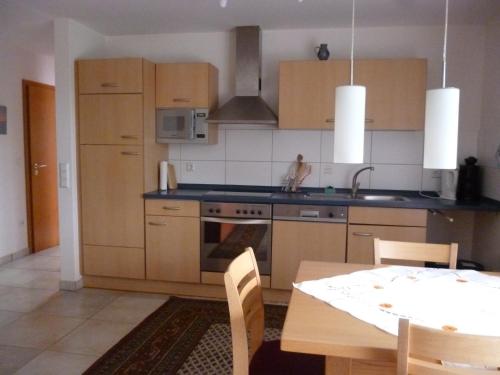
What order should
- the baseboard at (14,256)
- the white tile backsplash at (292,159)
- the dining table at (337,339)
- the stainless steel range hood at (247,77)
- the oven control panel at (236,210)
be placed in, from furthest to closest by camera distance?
the baseboard at (14,256) < the white tile backsplash at (292,159) < the stainless steel range hood at (247,77) < the oven control panel at (236,210) < the dining table at (337,339)

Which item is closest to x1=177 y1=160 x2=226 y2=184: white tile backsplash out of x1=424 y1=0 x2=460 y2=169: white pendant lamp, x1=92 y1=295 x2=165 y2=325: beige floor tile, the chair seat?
x1=92 y1=295 x2=165 y2=325: beige floor tile

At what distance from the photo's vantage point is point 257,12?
3.25 metres

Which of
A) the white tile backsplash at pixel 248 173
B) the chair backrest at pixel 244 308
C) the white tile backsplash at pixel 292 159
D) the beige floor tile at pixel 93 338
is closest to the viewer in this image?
the chair backrest at pixel 244 308

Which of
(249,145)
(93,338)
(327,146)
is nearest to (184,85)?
(249,145)

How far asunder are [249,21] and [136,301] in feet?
8.20

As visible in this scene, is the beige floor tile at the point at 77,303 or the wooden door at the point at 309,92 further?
the wooden door at the point at 309,92

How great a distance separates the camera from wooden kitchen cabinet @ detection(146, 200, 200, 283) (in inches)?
137

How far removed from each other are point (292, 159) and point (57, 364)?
242cm

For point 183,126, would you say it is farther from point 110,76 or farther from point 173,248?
point 173,248

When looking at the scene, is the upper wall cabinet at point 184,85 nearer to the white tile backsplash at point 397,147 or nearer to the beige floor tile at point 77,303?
the white tile backsplash at point 397,147

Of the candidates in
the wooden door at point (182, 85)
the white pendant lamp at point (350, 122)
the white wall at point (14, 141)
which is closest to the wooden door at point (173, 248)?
the wooden door at point (182, 85)

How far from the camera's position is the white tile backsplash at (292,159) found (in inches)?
144

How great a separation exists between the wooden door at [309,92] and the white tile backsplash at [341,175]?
1.58ft

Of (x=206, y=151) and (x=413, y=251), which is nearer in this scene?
(x=413, y=251)
